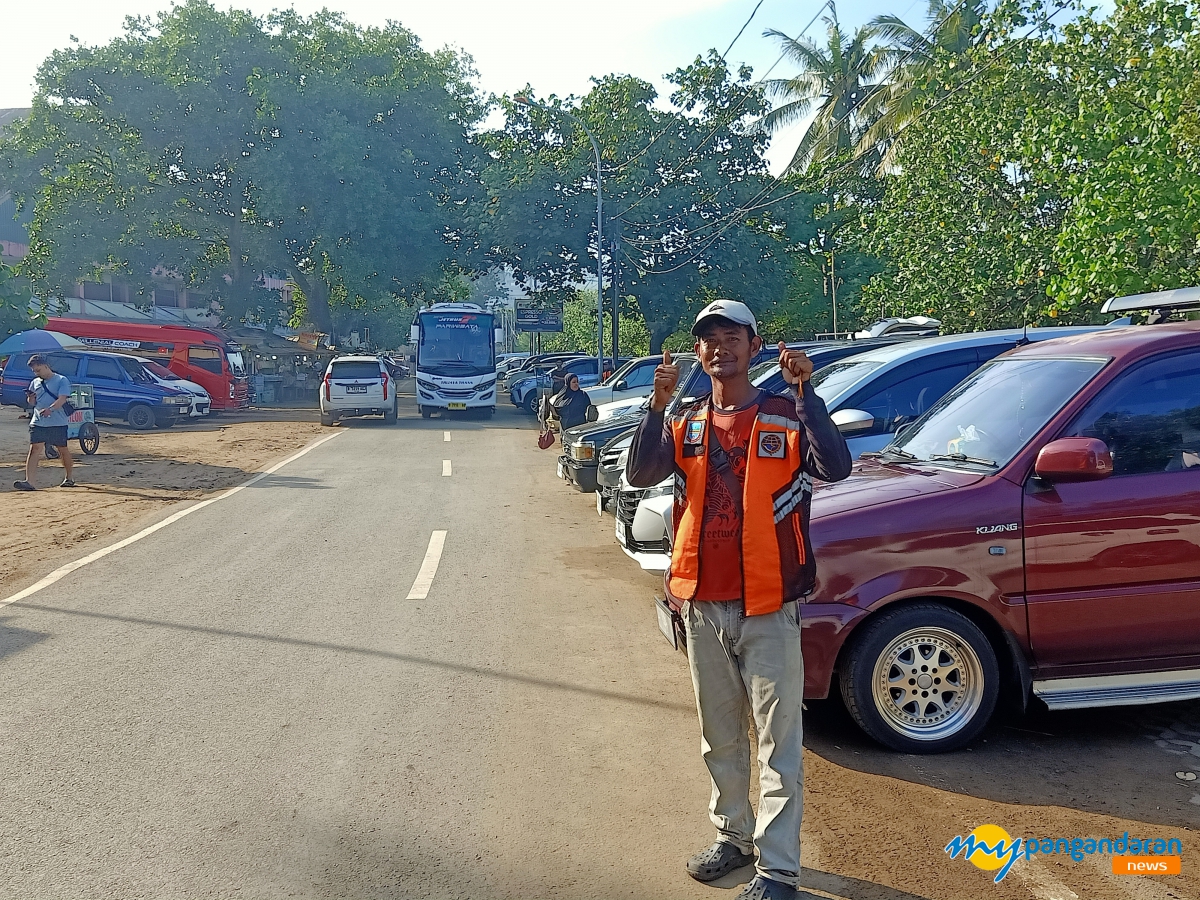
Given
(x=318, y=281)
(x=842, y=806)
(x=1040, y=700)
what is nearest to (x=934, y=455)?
(x=1040, y=700)

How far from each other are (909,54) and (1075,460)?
104 ft

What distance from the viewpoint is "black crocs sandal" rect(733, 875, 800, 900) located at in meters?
3.40

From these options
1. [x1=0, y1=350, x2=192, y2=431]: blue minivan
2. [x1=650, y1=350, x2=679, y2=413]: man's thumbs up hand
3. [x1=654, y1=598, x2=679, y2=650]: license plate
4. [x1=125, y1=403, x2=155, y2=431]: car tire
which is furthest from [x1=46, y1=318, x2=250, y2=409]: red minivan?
[x1=650, y1=350, x2=679, y2=413]: man's thumbs up hand

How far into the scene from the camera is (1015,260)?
20.2m

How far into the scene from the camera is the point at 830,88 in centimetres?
3759

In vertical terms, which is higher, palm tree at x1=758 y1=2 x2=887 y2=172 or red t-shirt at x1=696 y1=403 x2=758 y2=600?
palm tree at x1=758 y1=2 x2=887 y2=172

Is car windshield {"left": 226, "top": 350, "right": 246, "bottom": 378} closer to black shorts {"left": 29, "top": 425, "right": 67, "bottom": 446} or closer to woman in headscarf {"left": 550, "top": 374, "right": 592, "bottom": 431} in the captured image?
black shorts {"left": 29, "top": 425, "right": 67, "bottom": 446}

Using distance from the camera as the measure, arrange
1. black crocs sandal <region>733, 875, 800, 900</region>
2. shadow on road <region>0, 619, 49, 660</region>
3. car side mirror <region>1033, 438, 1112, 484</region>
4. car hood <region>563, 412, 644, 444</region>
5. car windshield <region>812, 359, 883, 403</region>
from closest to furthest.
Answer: black crocs sandal <region>733, 875, 800, 900</region> < car side mirror <region>1033, 438, 1112, 484</region> < shadow on road <region>0, 619, 49, 660</region> < car windshield <region>812, 359, 883, 403</region> < car hood <region>563, 412, 644, 444</region>

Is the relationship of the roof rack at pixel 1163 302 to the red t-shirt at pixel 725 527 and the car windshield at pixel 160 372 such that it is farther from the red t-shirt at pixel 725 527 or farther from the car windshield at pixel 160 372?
the car windshield at pixel 160 372

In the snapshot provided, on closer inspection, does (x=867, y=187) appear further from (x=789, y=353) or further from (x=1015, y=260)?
(x=789, y=353)

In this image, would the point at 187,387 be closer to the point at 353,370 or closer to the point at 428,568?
the point at 353,370

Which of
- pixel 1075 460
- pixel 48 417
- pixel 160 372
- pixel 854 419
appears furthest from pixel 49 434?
pixel 160 372

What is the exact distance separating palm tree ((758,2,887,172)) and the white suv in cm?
1644

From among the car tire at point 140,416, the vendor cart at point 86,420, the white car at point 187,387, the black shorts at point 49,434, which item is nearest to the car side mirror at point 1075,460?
the black shorts at point 49,434
